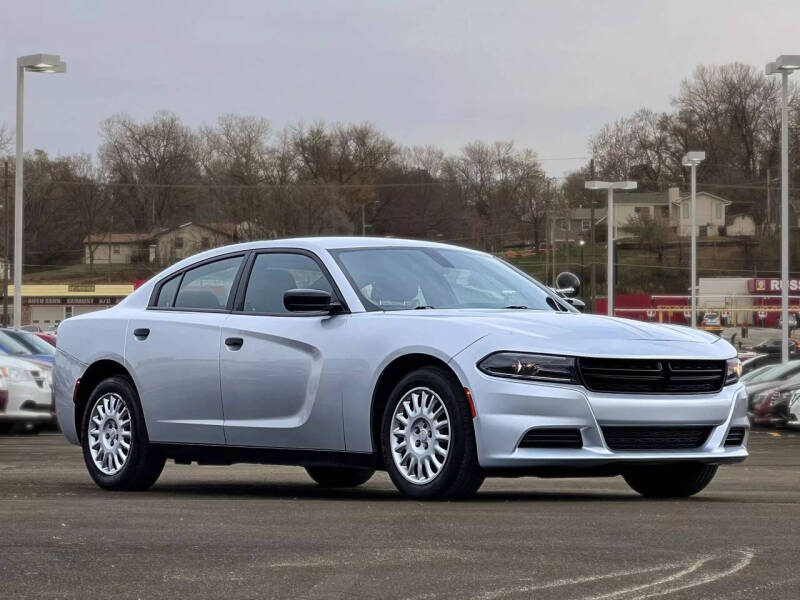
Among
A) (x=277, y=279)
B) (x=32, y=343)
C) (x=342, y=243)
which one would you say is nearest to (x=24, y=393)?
(x=32, y=343)

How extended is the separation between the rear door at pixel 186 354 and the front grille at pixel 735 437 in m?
3.05

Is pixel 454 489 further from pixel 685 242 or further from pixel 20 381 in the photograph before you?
pixel 685 242

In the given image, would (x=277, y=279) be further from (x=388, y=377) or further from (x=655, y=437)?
(x=655, y=437)

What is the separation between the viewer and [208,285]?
35.1 feet

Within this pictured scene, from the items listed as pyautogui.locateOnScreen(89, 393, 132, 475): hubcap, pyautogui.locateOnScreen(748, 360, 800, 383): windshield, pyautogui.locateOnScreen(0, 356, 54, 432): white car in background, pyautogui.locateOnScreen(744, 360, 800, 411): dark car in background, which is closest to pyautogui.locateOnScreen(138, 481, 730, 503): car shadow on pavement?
pyautogui.locateOnScreen(89, 393, 132, 475): hubcap

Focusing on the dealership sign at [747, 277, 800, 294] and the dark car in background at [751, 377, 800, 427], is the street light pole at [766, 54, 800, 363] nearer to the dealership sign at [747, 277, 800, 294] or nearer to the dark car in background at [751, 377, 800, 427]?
the dark car in background at [751, 377, 800, 427]

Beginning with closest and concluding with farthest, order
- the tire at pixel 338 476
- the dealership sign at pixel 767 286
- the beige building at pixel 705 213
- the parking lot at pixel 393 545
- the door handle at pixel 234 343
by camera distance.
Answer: the parking lot at pixel 393 545 < the door handle at pixel 234 343 < the tire at pixel 338 476 < the dealership sign at pixel 767 286 < the beige building at pixel 705 213

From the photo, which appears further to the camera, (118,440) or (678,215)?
(678,215)

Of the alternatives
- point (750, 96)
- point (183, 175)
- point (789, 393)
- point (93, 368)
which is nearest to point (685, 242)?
point (750, 96)

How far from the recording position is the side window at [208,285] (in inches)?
413

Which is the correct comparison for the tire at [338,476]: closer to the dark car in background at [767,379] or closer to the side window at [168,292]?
the side window at [168,292]

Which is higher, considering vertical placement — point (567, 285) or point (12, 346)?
point (567, 285)

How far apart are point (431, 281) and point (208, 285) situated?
170 cm

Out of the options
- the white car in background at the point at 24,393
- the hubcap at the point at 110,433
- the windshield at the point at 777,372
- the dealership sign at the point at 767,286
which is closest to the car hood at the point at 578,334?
the hubcap at the point at 110,433
